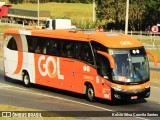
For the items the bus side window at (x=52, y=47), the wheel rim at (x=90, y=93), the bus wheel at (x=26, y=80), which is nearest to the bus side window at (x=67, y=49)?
the bus side window at (x=52, y=47)

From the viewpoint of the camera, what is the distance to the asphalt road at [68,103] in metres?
17.5

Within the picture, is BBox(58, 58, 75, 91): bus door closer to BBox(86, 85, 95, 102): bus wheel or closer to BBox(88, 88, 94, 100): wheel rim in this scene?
BBox(86, 85, 95, 102): bus wheel

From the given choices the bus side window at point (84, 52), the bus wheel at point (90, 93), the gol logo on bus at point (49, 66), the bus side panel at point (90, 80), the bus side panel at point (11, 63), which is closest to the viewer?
the bus side panel at point (90, 80)

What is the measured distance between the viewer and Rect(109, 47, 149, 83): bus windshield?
62.5 feet

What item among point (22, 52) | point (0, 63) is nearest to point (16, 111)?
point (22, 52)

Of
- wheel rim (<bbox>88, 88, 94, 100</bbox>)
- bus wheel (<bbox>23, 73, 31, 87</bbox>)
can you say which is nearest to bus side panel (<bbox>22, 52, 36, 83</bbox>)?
bus wheel (<bbox>23, 73, 31, 87</bbox>)

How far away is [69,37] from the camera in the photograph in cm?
2173

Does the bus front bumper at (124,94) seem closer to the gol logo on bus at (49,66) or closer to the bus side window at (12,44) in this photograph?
the gol logo on bus at (49,66)

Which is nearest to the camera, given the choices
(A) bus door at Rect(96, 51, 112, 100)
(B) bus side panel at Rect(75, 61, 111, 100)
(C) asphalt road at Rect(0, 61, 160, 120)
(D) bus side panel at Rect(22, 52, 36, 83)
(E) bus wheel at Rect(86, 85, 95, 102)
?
(C) asphalt road at Rect(0, 61, 160, 120)

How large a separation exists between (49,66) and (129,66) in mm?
5423

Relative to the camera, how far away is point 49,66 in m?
23.2

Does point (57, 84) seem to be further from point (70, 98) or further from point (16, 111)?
point (16, 111)

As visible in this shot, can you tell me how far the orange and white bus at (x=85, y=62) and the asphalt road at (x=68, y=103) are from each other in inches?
17.7

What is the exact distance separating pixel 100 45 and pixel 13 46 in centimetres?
794
